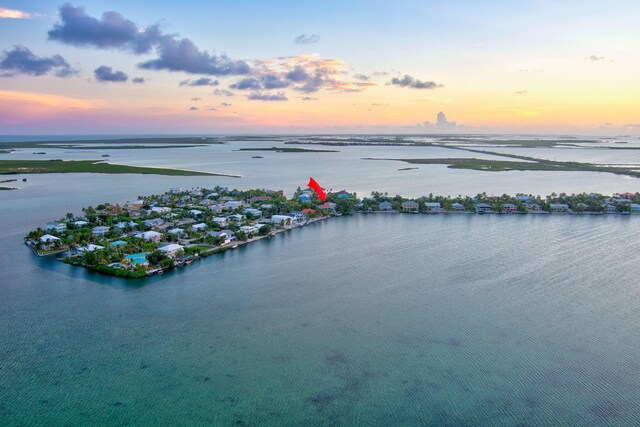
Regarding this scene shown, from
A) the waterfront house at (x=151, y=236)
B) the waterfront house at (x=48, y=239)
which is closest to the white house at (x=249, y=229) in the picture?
the waterfront house at (x=151, y=236)

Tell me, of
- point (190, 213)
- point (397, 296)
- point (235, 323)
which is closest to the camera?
point (235, 323)

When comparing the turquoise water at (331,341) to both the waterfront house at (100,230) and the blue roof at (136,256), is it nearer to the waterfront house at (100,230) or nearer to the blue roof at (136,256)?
the blue roof at (136,256)

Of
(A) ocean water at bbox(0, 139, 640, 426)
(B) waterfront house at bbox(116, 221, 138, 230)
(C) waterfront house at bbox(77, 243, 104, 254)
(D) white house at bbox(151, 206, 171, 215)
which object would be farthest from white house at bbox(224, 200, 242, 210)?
(C) waterfront house at bbox(77, 243, 104, 254)

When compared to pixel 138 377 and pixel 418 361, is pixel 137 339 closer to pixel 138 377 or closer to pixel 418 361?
pixel 138 377

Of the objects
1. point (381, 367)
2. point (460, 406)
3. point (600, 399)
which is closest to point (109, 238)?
point (381, 367)

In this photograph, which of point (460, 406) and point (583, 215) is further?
point (583, 215)

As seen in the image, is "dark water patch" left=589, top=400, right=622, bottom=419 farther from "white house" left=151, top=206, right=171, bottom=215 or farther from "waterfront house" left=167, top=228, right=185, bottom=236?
"white house" left=151, top=206, right=171, bottom=215
